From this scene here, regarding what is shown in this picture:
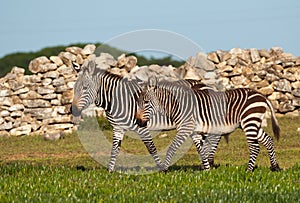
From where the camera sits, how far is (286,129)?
24594mm

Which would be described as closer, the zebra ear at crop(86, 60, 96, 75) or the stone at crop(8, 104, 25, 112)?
the zebra ear at crop(86, 60, 96, 75)

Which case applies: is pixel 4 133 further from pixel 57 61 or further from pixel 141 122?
pixel 141 122

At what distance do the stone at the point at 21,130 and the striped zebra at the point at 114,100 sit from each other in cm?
1105

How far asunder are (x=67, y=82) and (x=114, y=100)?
37.9 feet

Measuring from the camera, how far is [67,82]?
2556 centimetres

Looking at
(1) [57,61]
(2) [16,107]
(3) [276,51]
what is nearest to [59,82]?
(1) [57,61]

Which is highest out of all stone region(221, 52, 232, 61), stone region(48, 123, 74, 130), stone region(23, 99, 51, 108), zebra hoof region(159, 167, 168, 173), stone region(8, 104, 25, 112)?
stone region(221, 52, 232, 61)

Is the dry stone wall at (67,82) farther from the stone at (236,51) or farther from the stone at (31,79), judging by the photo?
the stone at (236,51)

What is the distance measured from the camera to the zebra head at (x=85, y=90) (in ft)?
45.4

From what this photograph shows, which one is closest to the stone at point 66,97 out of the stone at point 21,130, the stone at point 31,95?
the stone at point 31,95

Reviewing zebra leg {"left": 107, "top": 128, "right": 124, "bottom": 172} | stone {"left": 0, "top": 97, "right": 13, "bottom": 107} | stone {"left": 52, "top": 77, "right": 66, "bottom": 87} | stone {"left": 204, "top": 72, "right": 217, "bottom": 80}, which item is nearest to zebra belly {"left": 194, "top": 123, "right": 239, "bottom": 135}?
zebra leg {"left": 107, "top": 128, "right": 124, "bottom": 172}

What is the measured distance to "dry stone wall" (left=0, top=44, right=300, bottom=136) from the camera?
25.2 metres

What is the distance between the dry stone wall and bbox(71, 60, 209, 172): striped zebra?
8976 millimetres

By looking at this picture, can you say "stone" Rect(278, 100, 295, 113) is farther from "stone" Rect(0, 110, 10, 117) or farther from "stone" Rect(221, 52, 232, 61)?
"stone" Rect(0, 110, 10, 117)
